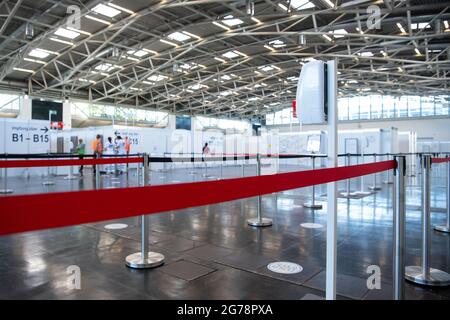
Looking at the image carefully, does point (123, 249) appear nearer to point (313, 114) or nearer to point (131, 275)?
point (131, 275)

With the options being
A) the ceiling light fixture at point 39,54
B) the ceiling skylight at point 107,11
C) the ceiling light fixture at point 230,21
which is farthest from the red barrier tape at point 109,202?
the ceiling light fixture at point 39,54

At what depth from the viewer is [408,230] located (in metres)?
4.68

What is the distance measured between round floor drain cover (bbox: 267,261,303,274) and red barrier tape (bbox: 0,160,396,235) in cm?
173

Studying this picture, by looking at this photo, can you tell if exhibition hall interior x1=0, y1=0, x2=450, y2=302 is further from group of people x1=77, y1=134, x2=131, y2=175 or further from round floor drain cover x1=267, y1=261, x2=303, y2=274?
group of people x1=77, y1=134, x2=131, y2=175

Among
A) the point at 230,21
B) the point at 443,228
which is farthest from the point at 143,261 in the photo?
the point at 230,21

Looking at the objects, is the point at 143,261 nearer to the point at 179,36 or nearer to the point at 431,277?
the point at 431,277

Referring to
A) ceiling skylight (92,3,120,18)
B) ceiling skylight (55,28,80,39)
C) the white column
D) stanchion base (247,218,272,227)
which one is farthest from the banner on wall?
the white column

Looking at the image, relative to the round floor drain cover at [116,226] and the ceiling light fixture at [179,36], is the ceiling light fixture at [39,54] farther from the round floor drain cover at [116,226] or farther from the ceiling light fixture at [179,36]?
Result: the round floor drain cover at [116,226]

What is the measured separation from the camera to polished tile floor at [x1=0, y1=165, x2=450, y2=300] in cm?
252

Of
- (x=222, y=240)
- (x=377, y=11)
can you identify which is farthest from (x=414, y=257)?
(x=377, y=11)

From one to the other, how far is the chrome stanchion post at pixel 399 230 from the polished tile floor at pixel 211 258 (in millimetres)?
401

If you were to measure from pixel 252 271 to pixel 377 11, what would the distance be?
1231 centimetres

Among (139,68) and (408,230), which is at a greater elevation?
(139,68)

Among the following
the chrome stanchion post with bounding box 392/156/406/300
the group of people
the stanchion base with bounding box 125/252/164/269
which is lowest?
the stanchion base with bounding box 125/252/164/269
